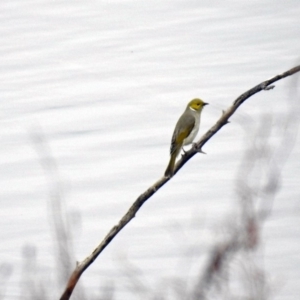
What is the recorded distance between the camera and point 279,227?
9.73 meters

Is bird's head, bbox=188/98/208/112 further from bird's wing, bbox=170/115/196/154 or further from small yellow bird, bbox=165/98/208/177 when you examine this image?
bird's wing, bbox=170/115/196/154

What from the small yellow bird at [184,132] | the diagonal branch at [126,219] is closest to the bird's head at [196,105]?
the small yellow bird at [184,132]

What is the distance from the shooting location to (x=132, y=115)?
44.5ft

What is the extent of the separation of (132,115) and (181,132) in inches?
221

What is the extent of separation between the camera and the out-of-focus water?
970cm

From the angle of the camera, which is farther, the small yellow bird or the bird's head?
the bird's head

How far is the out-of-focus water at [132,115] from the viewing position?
31.8 ft

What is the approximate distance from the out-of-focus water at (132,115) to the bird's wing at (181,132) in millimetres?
465

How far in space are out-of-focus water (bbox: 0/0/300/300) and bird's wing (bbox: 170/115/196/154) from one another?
47 centimetres

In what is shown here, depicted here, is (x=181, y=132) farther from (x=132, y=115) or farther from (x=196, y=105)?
(x=132, y=115)

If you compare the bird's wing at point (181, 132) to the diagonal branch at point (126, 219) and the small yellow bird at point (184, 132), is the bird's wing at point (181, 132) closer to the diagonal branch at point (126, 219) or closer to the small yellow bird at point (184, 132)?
the small yellow bird at point (184, 132)

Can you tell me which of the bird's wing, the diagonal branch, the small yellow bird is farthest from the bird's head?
the diagonal branch

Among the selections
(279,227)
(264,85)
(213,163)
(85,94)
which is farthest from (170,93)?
(264,85)

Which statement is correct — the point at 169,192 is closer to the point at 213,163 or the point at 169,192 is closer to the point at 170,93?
the point at 213,163
